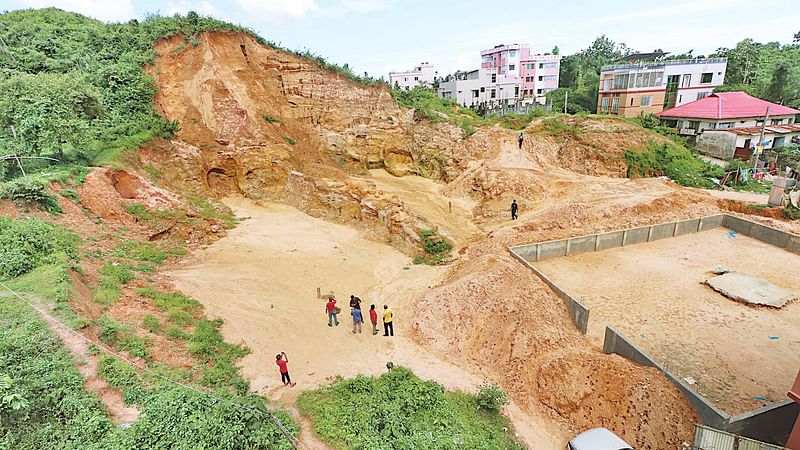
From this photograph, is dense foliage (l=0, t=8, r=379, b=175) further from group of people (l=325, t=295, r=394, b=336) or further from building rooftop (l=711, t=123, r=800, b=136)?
building rooftop (l=711, t=123, r=800, b=136)

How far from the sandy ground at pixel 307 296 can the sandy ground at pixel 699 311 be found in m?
4.87

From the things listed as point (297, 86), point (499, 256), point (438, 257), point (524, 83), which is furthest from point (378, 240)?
point (524, 83)

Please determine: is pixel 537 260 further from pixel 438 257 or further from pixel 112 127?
pixel 112 127

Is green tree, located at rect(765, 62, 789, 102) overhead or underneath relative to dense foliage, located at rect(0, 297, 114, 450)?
overhead

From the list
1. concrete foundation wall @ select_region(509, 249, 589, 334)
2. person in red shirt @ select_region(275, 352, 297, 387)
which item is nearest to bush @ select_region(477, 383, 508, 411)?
concrete foundation wall @ select_region(509, 249, 589, 334)

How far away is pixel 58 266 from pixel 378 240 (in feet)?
43.8

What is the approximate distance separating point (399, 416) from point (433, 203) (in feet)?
60.4

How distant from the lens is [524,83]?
174 feet

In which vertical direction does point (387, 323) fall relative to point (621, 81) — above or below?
below

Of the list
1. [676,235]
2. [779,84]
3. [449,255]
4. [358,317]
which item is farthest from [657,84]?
[358,317]

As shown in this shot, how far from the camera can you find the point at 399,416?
830cm

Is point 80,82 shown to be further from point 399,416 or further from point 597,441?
point 597,441

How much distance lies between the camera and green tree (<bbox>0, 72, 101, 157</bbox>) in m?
17.0

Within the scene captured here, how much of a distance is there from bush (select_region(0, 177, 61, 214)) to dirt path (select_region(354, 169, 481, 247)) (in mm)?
15726
